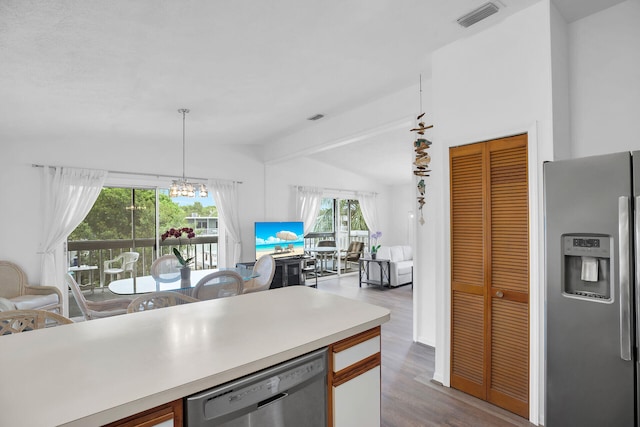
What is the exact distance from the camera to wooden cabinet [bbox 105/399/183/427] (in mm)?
900

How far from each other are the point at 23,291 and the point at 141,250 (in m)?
1.37

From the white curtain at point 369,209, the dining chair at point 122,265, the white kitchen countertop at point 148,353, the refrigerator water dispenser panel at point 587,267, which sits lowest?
the dining chair at point 122,265

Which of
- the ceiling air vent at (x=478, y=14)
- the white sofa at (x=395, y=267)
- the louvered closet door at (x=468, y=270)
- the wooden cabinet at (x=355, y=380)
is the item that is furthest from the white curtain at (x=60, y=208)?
the white sofa at (x=395, y=267)

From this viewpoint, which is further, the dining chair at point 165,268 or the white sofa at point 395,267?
the white sofa at point 395,267

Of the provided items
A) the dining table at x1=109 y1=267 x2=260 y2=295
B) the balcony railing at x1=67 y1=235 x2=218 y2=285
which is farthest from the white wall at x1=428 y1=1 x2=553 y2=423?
the balcony railing at x1=67 y1=235 x2=218 y2=285

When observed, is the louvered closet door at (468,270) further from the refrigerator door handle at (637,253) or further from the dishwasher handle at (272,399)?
the dishwasher handle at (272,399)

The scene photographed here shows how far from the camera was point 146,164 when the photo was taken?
4824 mm

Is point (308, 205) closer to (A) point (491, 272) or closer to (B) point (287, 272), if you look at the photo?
(B) point (287, 272)

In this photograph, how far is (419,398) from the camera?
2.48m

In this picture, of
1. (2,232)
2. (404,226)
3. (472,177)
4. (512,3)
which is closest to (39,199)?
(2,232)

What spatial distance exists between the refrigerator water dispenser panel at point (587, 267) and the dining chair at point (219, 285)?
97.6 inches

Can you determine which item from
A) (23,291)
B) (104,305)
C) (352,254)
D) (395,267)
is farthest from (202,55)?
(352,254)

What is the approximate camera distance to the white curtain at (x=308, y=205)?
6.67 m

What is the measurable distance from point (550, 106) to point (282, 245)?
465cm
